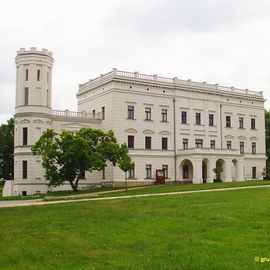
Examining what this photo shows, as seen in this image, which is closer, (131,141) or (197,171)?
(197,171)

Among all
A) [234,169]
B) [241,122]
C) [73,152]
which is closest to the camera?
[73,152]

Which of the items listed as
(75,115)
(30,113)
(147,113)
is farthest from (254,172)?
(30,113)

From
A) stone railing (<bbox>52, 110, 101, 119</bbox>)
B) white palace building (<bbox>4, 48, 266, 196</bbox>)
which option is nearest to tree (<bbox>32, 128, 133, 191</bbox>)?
white palace building (<bbox>4, 48, 266, 196</bbox>)

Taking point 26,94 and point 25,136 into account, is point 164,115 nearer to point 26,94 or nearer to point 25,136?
point 26,94

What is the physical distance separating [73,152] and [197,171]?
17.8 meters

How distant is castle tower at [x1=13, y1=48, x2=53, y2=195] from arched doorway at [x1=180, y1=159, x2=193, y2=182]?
16.8 metres

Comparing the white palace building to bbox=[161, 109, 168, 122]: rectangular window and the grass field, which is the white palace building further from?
the grass field

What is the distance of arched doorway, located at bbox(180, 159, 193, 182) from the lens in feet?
191

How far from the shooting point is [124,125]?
5475 centimetres

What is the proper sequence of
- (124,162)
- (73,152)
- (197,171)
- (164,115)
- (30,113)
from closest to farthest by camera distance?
(124,162) < (73,152) < (30,113) < (197,171) < (164,115)

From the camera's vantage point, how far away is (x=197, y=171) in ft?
182

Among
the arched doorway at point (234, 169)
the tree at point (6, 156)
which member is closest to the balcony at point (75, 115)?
the tree at point (6, 156)

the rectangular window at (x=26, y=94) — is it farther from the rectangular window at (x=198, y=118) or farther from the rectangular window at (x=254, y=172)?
the rectangular window at (x=254, y=172)

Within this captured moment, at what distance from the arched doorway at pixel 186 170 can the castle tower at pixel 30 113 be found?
661 inches
